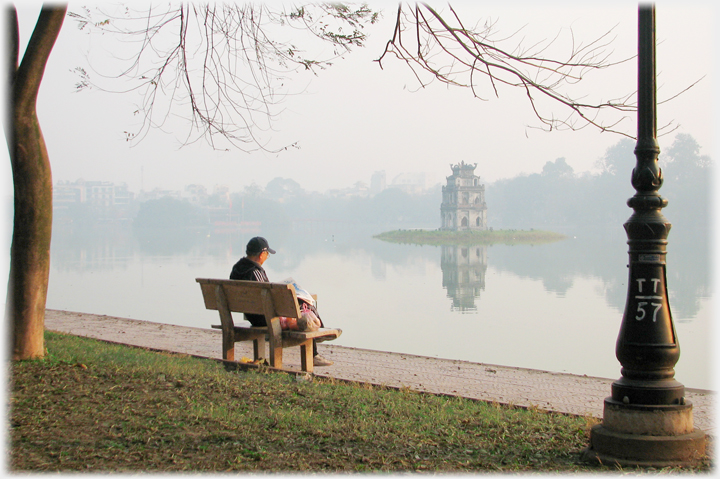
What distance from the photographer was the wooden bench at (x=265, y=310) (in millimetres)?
5762

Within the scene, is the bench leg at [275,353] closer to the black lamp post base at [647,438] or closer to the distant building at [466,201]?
the black lamp post base at [647,438]

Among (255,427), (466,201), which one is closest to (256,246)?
(255,427)

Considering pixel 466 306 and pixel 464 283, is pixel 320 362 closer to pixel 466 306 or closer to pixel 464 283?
pixel 466 306

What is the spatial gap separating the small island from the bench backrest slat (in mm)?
64318

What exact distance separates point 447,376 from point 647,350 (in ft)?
10.4

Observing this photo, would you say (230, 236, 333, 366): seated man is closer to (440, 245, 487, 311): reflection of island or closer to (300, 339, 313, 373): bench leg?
(300, 339, 313, 373): bench leg

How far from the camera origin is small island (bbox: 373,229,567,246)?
72.9 m

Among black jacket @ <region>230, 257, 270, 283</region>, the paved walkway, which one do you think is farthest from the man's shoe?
black jacket @ <region>230, 257, 270, 283</region>

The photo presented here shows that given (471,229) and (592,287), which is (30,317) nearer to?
(592,287)

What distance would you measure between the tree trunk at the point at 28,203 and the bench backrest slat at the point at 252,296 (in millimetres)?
1455

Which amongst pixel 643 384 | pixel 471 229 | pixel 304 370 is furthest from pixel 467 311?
pixel 471 229

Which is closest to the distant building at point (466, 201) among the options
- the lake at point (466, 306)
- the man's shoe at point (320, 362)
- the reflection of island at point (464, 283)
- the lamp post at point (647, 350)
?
the reflection of island at point (464, 283)

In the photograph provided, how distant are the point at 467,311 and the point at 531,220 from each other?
312 feet

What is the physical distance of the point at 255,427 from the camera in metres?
3.92
